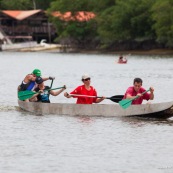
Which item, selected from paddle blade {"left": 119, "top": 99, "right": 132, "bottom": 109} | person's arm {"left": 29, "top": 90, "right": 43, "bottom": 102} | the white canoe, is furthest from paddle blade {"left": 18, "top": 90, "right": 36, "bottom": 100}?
paddle blade {"left": 119, "top": 99, "right": 132, "bottom": 109}

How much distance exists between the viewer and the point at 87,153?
2273cm

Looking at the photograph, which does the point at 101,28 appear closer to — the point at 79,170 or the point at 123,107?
the point at 123,107

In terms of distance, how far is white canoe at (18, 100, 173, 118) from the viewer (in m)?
29.0

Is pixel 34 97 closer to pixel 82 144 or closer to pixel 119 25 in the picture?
pixel 82 144

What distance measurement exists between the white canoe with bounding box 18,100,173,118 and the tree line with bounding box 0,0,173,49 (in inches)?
3532

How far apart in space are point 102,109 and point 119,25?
102 meters

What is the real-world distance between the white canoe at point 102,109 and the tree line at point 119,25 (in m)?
89.7

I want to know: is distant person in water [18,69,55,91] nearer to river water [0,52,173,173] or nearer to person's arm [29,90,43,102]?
person's arm [29,90,43,102]

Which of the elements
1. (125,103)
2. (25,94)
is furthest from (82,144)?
(25,94)

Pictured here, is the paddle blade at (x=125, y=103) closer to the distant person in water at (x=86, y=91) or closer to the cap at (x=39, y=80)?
the distant person in water at (x=86, y=91)

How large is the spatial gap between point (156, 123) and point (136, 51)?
101533 mm

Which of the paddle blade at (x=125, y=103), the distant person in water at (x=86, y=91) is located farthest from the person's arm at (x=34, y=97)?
the paddle blade at (x=125, y=103)

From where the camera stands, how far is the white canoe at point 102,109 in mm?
29000

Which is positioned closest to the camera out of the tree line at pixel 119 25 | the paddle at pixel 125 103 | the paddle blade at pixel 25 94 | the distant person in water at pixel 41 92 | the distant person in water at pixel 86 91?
the paddle at pixel 125 103
